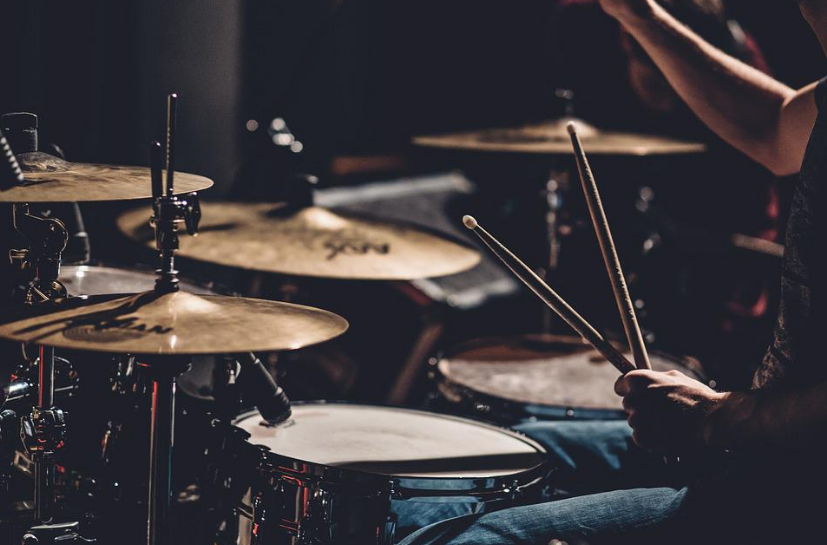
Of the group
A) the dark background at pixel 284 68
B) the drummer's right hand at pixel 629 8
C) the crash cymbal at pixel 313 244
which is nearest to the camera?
the drummer's right hand at pixel 629 8

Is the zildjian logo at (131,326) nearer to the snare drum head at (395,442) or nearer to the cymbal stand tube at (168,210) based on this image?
the cymbal stand tube at (168,210)

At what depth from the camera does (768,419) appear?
1262 mm

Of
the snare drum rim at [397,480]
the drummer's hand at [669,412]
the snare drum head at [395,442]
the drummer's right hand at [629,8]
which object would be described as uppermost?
the drummer's right hand at [629,8]

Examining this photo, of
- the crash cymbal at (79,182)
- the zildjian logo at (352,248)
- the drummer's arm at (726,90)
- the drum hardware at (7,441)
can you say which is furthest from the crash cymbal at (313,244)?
the drummer's arm at (726,90)

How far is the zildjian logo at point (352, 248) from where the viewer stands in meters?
2.04

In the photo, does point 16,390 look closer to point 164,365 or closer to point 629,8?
point 164,365


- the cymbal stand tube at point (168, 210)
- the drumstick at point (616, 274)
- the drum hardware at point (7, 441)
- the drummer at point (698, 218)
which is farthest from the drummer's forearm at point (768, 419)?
the drummer at point (698, 218)

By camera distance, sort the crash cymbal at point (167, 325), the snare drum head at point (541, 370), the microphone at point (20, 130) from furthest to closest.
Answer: the snare drum head at point (541, 370) → the microphone at point (20, 130) → the crash cymbal at point (167, 325)

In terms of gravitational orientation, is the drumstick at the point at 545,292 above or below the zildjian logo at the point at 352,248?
above

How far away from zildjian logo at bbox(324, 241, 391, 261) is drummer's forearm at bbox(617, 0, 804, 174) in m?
0.68

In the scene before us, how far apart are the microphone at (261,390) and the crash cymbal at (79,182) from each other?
28cm

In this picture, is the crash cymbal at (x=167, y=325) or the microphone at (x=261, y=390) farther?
the microphone at (x=261, y=390)

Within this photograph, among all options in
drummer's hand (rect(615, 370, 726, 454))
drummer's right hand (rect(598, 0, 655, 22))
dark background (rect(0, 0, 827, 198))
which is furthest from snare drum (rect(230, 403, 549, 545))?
dark background (rect(0, 0, 827, 198))

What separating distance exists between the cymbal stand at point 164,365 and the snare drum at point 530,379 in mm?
827
